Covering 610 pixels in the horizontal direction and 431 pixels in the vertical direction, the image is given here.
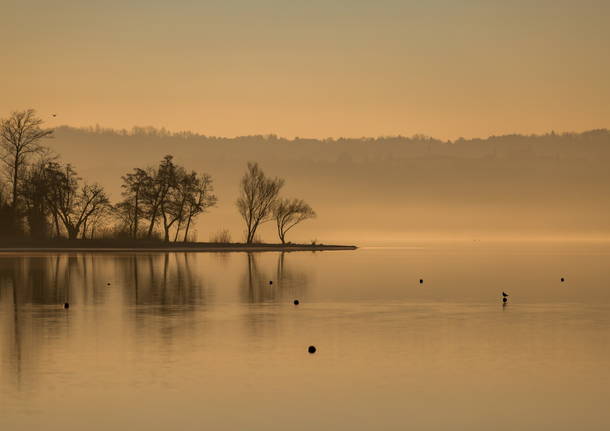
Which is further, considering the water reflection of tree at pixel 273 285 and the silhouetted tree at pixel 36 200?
the silhouetted tree at pixel 36 200

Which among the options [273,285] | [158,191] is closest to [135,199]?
[158,191]

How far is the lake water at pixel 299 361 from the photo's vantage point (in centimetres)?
1684

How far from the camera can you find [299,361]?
2319 centimetres

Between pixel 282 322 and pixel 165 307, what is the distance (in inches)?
290

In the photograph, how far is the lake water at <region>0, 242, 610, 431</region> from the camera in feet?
55.3

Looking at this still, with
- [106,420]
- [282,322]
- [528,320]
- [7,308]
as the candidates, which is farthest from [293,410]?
[7,308]

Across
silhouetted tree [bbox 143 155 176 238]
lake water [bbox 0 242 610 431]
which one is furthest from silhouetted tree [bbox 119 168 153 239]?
lake water [bbox 0 242 610 431]

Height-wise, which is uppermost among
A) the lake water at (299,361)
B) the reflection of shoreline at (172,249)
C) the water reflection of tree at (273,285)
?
the reflection of shoreline at (172,249)

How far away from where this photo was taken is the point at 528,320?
33.6 meters

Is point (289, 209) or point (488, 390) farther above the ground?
point (289, 209)

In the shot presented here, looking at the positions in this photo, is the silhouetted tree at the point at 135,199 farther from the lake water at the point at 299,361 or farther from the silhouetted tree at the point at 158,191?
the lake water at the point at 299,361

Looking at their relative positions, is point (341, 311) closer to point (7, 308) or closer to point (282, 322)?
point (282, 322)

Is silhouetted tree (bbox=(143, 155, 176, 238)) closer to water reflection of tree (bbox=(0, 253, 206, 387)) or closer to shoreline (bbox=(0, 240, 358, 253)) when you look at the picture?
shoreline (bbox=(0, 240, 358, 253))

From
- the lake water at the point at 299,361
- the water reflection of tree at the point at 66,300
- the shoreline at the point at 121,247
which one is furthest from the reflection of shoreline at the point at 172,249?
the lake water at the point at 299,361
